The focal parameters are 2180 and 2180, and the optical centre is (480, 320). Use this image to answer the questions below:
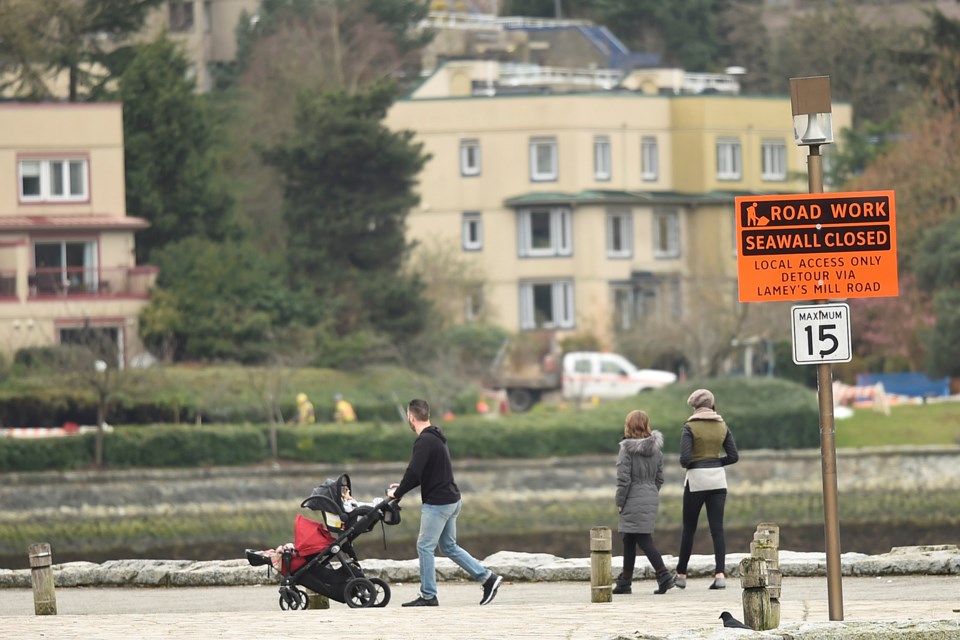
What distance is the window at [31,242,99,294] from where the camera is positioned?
188 feet

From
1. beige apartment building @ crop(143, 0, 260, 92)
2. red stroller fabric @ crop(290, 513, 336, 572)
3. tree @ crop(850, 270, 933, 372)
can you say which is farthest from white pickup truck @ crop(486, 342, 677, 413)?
beige apartment building @ crop(143, 0, 260, 92)

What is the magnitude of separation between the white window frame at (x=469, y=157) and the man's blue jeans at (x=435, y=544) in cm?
5629

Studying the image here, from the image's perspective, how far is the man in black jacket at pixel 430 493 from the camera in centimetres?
1766

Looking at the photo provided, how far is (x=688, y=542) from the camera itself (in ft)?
61.8

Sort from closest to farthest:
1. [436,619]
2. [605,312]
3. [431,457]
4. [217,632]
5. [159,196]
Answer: [217,632] → [436,619] → [431,457] → [159,196] → [605,312]

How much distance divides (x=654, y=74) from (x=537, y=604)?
62701 mm

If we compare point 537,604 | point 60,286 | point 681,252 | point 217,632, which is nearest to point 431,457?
point 537,604

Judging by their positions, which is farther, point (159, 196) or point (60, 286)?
point (159, 196)

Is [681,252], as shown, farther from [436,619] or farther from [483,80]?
[436,619]

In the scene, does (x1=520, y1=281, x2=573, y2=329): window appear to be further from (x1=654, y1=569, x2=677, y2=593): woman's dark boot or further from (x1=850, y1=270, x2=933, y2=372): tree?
(x1=654, y1=569, x2=677, y2=593): woman's dark boot

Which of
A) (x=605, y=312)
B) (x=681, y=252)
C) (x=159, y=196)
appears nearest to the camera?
(x=159, y=196)

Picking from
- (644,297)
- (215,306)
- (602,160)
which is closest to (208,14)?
(602,160)

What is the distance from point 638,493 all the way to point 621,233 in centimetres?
5638

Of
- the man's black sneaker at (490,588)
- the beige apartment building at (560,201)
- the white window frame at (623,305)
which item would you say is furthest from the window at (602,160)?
the man's black sneaker at (490,588)
